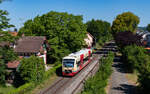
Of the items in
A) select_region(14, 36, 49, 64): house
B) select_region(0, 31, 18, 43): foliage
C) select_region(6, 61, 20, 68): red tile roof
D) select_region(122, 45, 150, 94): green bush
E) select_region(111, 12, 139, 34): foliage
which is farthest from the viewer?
select_region(111, 12, 139, 34): foliage

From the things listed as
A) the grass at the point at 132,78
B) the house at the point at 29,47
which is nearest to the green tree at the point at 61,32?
the house at the point at 29,47

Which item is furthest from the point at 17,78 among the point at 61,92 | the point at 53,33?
the point at 53,33

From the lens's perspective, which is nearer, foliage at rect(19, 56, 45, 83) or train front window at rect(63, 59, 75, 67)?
foliage at rect(19, 56, 45, 83)

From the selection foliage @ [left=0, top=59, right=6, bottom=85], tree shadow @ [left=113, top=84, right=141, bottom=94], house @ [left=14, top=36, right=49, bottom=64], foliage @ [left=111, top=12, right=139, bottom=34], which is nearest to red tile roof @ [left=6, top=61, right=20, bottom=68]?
foliage @ [left=0, top=59, right=6, bottom=85]

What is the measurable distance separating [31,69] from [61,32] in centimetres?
1816

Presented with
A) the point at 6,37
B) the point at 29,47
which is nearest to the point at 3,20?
the point at 6,37

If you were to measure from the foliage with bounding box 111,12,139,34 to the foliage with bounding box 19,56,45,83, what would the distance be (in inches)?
2279

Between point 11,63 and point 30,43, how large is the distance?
8.87 m

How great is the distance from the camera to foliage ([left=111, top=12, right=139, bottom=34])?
76312mm

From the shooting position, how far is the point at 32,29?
45156 mm

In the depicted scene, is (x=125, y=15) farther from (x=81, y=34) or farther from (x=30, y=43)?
(x=30, y=43)

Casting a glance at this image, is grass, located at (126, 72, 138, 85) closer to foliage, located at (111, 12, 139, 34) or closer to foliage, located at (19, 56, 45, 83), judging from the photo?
foliage, located at (19, 56, 45, 83)

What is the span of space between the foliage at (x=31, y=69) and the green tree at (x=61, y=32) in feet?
50.1

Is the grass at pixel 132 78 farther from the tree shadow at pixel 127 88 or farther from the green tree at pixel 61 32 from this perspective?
the green tree at pixel 61 32
